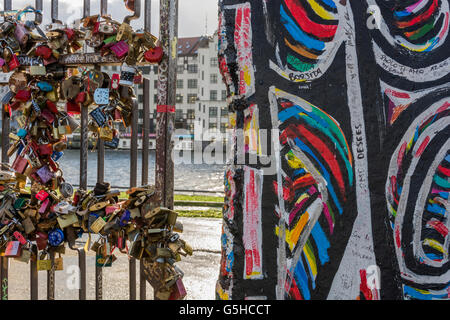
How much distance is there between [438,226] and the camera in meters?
1.92

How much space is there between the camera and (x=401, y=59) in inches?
75.6

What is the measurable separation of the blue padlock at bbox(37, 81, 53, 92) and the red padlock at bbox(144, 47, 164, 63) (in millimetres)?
742

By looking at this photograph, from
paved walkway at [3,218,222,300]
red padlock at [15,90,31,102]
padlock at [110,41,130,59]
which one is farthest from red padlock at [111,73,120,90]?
paved walkway at [3,218,222,300]

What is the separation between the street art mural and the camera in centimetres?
192

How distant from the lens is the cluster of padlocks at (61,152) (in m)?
2.31

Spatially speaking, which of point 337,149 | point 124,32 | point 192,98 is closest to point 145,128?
point 124,32

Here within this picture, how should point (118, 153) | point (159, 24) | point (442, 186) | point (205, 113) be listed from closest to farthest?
point (442, 186) → point (159, 24) → point (205, 113) → point (118, 153)

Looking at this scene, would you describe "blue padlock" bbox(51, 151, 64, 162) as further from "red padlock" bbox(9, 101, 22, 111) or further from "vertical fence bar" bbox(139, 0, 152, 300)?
"vertical fence bar" bbox(139, 0, 152, 300)

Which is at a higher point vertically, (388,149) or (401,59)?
(401,59)

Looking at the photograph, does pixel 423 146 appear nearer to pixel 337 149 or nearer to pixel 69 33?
pixel 337 149

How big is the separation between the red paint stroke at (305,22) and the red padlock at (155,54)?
2.43 feet

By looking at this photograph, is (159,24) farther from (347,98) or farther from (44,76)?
(347,98)

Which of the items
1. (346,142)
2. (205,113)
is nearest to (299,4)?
(346,142)
